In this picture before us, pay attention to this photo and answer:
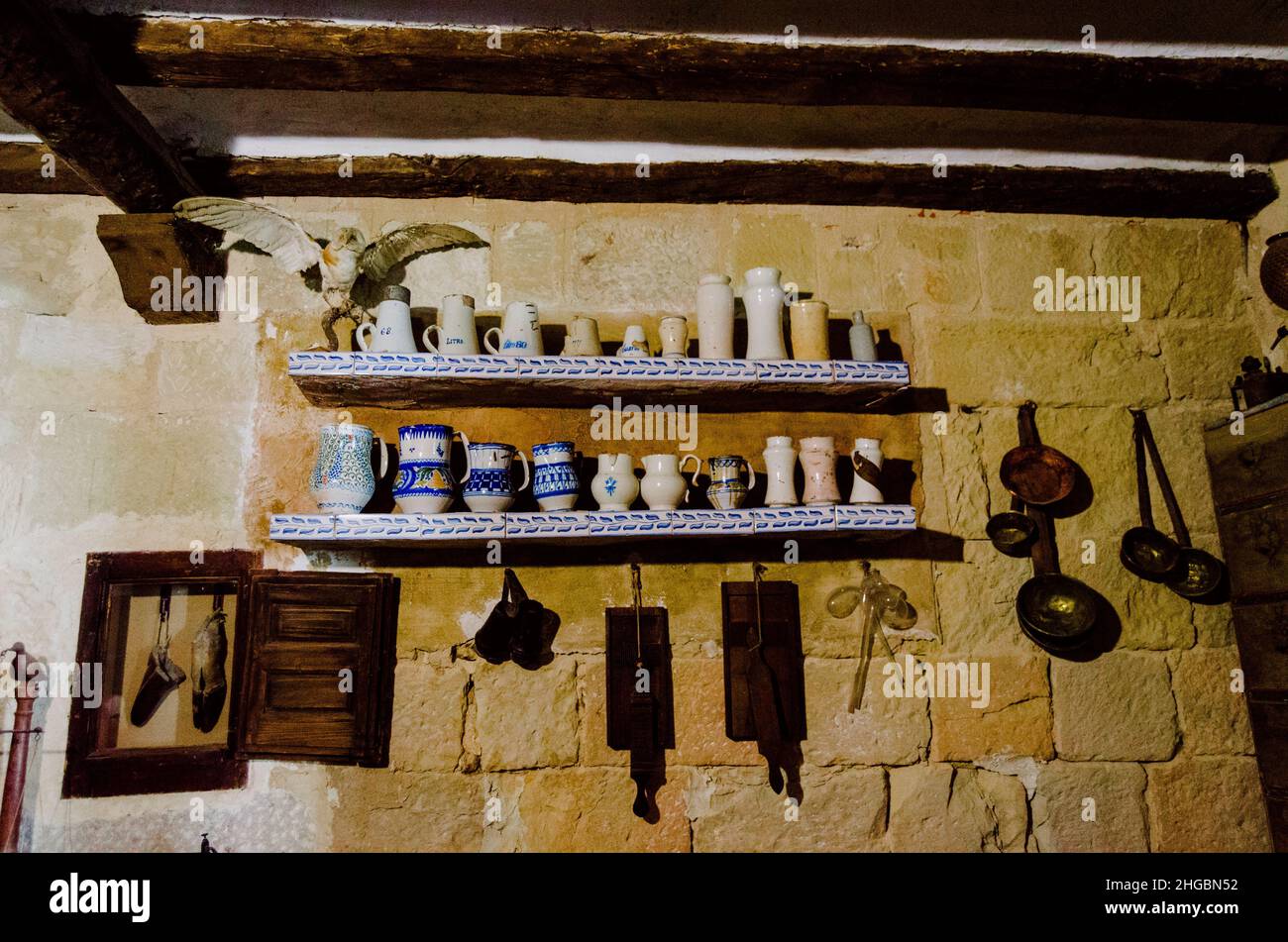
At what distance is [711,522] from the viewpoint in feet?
6.29

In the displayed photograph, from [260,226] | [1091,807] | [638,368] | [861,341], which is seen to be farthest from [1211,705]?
[260,226]

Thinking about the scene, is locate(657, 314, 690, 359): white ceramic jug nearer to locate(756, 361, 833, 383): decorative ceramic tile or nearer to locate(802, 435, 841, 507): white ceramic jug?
locate(756, 361, 833, 383): decorative ceramic tile

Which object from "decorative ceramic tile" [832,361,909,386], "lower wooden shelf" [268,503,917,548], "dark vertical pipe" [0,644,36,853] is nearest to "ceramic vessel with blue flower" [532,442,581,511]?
"lower wooden shelf" [268,503,917,548]

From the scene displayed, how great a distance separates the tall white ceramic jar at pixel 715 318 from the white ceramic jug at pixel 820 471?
0.35 m

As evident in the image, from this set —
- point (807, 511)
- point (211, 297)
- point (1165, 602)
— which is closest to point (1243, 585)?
point (1165, 602)

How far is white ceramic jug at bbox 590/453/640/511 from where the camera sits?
6.43ft

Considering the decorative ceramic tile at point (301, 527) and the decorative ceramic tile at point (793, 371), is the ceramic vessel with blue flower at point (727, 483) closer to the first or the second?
the decorative ceramic tile at point (793, 371)

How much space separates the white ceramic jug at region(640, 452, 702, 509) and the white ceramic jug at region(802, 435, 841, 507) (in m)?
0.35

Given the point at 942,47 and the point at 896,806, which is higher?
the point at 942,47

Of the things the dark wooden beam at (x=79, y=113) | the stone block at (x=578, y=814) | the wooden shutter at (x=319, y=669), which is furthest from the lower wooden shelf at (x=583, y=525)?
the dark wooden beam at (x=79, y=113)

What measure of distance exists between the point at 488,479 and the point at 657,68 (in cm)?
110
